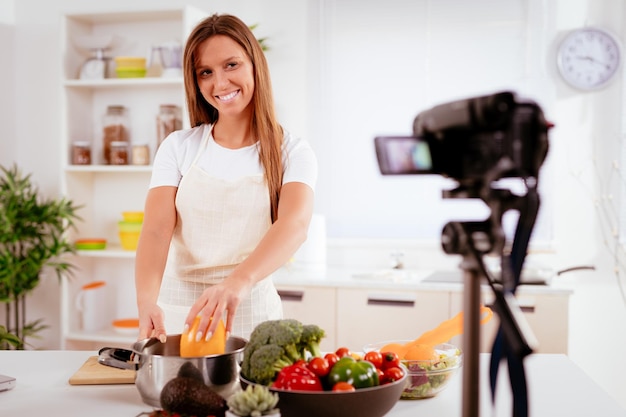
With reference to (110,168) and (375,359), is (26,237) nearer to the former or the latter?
(110,168)

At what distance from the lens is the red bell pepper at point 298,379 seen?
1337 mm

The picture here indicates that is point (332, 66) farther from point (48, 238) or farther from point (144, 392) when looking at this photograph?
point (144, 392)

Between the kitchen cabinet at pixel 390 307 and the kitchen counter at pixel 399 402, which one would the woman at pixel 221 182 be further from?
the kitchen cabinet at pixel 390 307

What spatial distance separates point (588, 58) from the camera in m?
3.68

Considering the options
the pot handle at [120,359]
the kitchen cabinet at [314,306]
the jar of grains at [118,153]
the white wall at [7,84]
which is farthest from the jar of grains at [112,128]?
the pot handle at [120,359]

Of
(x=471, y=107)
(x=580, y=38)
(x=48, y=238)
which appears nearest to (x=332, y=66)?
(x=580, y=38)

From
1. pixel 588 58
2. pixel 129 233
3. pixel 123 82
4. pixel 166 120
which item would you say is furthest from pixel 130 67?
pixel 588 58

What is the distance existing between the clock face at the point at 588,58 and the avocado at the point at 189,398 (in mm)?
2932

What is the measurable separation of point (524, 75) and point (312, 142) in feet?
3.72

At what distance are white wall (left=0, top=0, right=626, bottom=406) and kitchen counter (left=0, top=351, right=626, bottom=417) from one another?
1.98 m

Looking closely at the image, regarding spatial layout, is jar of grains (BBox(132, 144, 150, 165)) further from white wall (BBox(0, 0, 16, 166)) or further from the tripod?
the tripod

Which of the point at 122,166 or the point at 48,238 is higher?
the point at 122,166

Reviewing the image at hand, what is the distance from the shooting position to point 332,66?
4.02 m

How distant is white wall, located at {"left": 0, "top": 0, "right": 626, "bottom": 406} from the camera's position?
12.1 feet
